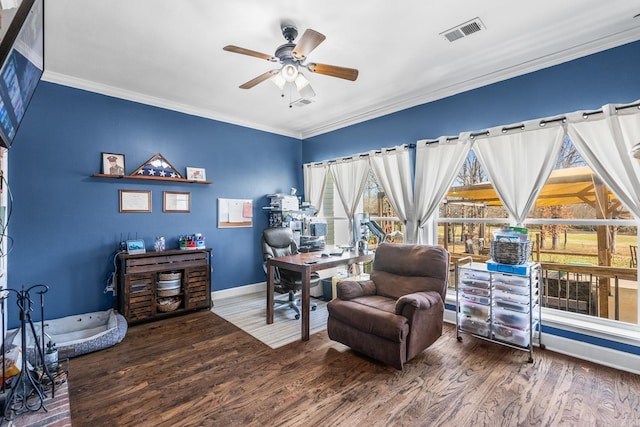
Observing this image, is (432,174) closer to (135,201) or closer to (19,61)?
(19,61)

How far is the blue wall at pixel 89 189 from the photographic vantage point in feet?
10.3

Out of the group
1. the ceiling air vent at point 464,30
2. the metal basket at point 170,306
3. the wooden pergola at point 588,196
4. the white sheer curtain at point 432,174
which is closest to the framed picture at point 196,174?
the metal basket at point 170,306

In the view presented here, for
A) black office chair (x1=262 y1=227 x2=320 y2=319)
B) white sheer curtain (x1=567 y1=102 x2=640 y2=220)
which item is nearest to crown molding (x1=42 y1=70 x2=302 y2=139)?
black office chair (x1=262 y1=227 x2=320 y2=319)

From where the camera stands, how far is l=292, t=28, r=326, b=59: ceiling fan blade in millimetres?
2006

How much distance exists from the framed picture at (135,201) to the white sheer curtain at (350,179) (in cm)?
270

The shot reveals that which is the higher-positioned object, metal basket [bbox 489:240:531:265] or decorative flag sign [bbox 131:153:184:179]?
decorative flag sign [bbox 131:153:184:179]

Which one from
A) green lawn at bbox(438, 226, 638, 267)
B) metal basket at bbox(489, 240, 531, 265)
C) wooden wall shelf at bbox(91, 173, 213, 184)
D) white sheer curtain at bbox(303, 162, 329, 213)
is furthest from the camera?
white sheer curtain at bbox(303, 162, 329, 213)

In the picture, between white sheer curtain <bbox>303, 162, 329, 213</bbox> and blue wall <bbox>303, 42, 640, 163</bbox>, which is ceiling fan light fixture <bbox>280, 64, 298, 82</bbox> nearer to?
blue wall <bbox>303, 42, 640, 163</bbox>

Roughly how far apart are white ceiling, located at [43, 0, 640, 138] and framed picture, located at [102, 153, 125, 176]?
745 millimetres

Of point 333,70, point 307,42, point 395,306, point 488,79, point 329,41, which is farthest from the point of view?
point 488,79

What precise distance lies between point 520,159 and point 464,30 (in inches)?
53.4

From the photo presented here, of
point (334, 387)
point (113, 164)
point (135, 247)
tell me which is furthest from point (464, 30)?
point (135, 247)

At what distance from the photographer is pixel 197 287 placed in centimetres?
388

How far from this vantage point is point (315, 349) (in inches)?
112
